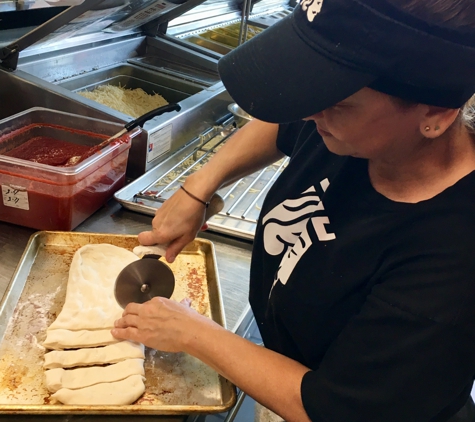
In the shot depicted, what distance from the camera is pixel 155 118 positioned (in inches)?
64.0

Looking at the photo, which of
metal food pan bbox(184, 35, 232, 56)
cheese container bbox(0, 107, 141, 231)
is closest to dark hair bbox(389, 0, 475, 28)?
cheese container bbox(0, 107, 141, 231)

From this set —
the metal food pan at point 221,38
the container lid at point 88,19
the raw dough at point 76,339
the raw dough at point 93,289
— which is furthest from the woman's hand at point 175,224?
the metal food pan at point 221,38

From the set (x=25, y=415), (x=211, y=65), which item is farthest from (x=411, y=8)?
(x=211, y=65)

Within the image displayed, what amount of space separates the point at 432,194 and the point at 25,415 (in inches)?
30.4

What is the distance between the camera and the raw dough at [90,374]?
82cm

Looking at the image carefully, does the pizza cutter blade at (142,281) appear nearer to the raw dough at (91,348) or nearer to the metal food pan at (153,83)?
the raw dough at (91,348)

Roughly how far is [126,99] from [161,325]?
53.4 inches

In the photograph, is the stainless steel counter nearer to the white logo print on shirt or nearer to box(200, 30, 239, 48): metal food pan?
the white logo print on shirt

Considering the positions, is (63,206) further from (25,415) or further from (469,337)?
(469,337)

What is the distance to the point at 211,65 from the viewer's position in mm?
2373

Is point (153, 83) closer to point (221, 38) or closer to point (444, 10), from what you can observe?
point (221, 38)

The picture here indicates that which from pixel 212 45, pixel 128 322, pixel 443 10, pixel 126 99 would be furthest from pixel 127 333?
pixel 212 45

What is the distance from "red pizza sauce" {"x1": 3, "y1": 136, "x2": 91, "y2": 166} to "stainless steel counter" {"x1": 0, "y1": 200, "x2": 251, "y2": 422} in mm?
190

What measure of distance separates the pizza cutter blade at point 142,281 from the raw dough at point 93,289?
0.04m
